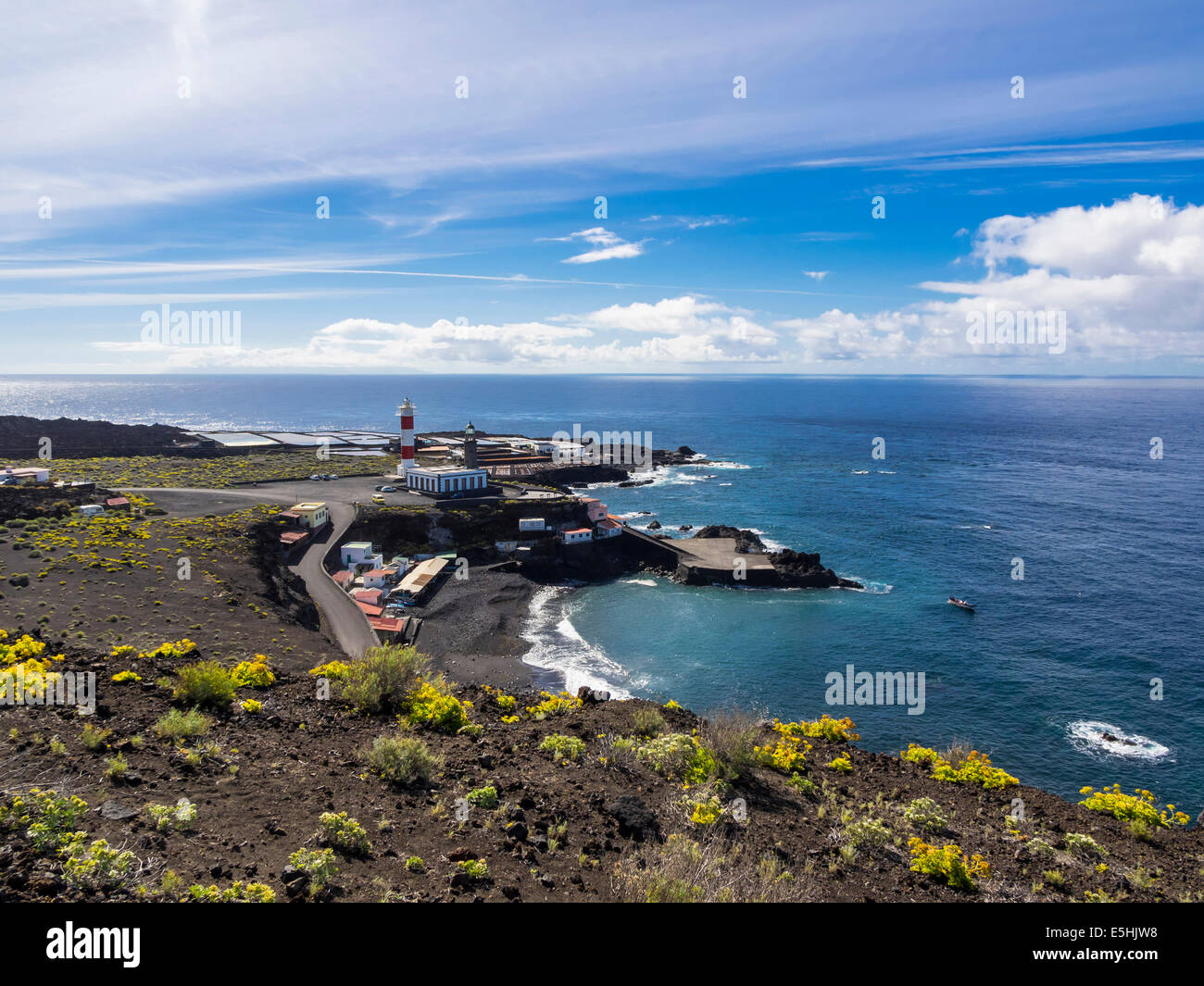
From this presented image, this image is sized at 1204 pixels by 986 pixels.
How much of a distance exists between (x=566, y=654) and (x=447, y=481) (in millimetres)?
27205

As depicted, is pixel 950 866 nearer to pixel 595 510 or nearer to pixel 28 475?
pixel 595 510

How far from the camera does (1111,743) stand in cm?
2809

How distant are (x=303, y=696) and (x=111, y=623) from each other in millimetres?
13121

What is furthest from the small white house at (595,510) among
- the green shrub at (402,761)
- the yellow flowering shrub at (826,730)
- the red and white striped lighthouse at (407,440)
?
the green shrub at (402,761)

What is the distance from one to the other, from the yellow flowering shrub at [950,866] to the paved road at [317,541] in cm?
2397

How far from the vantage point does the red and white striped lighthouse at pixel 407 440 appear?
63.4 meters

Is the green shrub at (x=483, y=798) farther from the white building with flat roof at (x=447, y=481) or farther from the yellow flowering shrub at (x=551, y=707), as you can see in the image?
the white building with flat roof at (x=447, y=481)

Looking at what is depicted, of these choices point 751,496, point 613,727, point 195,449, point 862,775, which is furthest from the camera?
point 195,449

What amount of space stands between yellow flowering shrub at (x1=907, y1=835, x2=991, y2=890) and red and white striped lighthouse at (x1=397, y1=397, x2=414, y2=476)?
58.9 m

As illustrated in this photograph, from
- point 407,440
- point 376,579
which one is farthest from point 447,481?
point 376,579

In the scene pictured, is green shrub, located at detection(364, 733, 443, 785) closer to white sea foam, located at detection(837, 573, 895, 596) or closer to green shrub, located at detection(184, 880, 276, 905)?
green shrub, located at detection(184, 880, 276, 905)

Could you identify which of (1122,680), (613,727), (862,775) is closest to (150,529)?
(613,727)

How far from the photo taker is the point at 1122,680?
33.5 metres

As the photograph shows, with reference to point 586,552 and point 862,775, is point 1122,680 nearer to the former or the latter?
point 862,775
